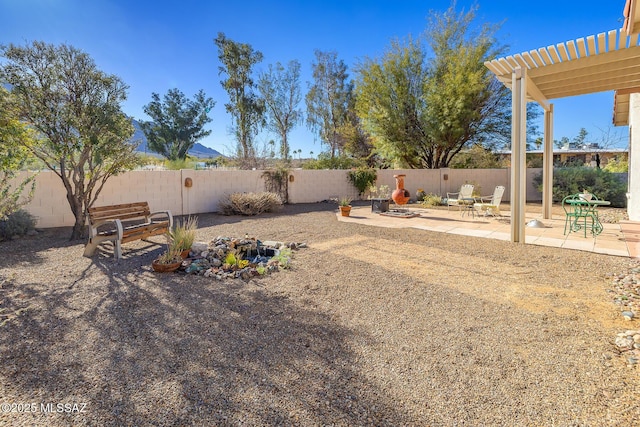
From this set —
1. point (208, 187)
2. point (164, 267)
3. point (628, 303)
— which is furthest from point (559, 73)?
point (208, 187)

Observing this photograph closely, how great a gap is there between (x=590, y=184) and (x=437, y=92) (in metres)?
6.78

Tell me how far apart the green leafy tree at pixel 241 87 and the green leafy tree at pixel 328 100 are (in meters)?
4.30

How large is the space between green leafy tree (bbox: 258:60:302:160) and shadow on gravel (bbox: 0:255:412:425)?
68.3ft

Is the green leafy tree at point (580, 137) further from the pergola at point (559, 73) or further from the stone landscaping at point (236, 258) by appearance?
the stone landscaping at point (236, 258)

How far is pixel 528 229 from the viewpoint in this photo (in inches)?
300

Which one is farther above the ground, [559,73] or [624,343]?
[559,73]

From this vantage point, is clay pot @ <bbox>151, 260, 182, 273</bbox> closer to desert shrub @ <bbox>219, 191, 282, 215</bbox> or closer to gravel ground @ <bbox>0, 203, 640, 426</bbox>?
gravel ground @ <bbox>0, 203, 640, 426</bbox>

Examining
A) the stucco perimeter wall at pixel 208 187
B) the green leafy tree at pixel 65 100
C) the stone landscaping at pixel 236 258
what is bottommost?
the stone landscaping at pixel 236 258

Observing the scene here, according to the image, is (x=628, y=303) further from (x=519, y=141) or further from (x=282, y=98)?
(x=282, y=98)

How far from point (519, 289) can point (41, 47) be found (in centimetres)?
847

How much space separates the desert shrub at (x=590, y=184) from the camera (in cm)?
1222

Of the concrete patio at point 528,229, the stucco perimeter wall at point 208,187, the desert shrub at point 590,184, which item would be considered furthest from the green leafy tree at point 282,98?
the desert shrub at point 590,184

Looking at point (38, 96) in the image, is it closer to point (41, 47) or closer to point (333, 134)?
point (41, 47)

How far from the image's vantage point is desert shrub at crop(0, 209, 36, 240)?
667 cm
